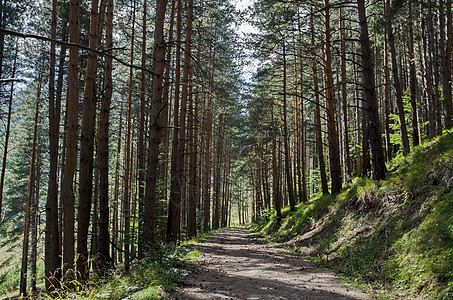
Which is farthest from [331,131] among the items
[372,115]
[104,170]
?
[104,170]

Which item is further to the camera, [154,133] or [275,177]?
[275,177]

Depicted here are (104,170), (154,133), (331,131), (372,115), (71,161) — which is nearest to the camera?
(71,161)

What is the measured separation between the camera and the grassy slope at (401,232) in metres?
4.99

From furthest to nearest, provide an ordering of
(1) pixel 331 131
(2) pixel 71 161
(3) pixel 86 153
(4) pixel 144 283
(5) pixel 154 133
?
(1) pixel 331 131 < (3) pixel 86 153 < (5) pixel 154 133 < (2) pixel 71 161 < (4) pixel 144 283

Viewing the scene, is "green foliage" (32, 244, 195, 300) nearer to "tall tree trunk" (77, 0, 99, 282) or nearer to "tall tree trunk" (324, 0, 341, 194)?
"tall tree trunk" (77, 0, 99, 282)

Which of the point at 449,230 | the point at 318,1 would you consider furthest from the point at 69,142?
the point at 318,1

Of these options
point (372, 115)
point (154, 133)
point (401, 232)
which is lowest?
point (401, 232)

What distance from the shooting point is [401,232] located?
6605 millimetres

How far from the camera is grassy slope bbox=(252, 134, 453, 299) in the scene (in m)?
4.99

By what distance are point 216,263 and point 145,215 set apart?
8.87 feet

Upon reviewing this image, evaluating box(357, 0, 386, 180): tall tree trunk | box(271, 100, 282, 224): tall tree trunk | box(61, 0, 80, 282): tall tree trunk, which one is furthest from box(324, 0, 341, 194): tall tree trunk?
box(61, 0, 80, 282): tall tree trunk

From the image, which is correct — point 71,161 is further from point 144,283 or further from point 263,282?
point 263,282

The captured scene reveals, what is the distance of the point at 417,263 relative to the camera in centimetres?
527

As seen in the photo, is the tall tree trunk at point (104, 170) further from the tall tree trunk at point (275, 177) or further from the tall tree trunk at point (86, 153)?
the tall tree trunk at point (275, 177)
